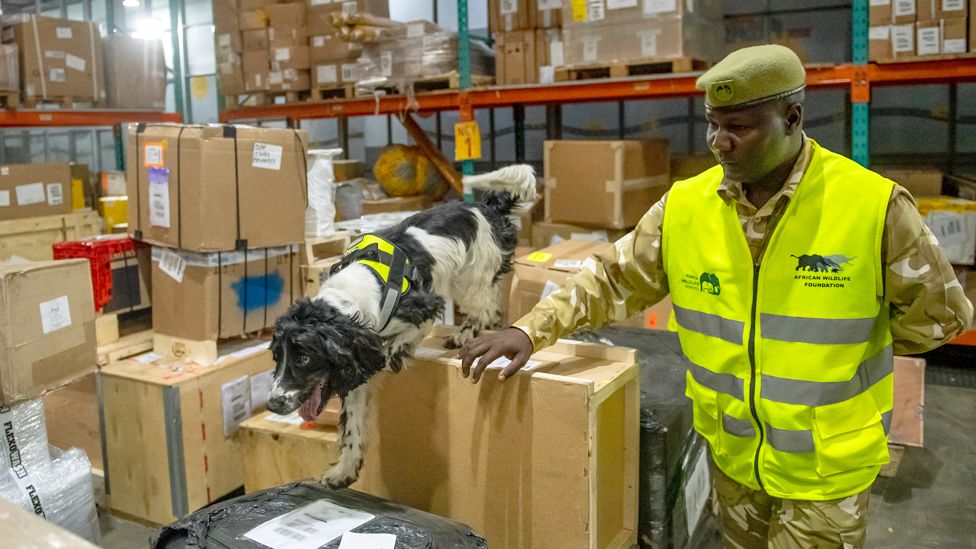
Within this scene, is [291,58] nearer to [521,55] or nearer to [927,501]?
[521,55]

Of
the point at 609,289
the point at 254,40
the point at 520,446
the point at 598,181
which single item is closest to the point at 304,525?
the point at 520,446

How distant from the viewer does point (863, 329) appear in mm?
1585

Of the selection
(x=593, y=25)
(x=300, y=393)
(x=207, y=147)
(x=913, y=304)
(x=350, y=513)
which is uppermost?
(x=593, y=25)

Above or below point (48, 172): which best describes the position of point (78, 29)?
above

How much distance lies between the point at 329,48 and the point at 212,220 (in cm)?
335

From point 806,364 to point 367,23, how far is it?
4807mm

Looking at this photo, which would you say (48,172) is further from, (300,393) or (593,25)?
(300,393)

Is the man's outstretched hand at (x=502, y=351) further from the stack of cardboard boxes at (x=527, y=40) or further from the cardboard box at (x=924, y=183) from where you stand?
the cardboard box at (x=924, y=183)

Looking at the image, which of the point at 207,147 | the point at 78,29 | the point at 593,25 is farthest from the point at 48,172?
the point at 593,25

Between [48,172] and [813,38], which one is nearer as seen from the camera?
[813,38]

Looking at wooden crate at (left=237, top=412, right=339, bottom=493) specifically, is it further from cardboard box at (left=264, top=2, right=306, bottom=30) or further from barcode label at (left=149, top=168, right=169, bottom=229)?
cardboard box at (left=264, top=2, right=306, bottom=30)

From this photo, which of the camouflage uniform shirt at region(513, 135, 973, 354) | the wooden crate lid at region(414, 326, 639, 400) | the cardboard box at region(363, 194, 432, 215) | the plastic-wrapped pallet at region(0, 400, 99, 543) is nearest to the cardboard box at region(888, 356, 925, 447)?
the wooden crate lid at region(414, 326, 639, 400)

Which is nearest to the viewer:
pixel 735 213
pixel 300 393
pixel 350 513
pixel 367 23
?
pixel 735 213

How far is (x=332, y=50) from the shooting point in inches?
243
